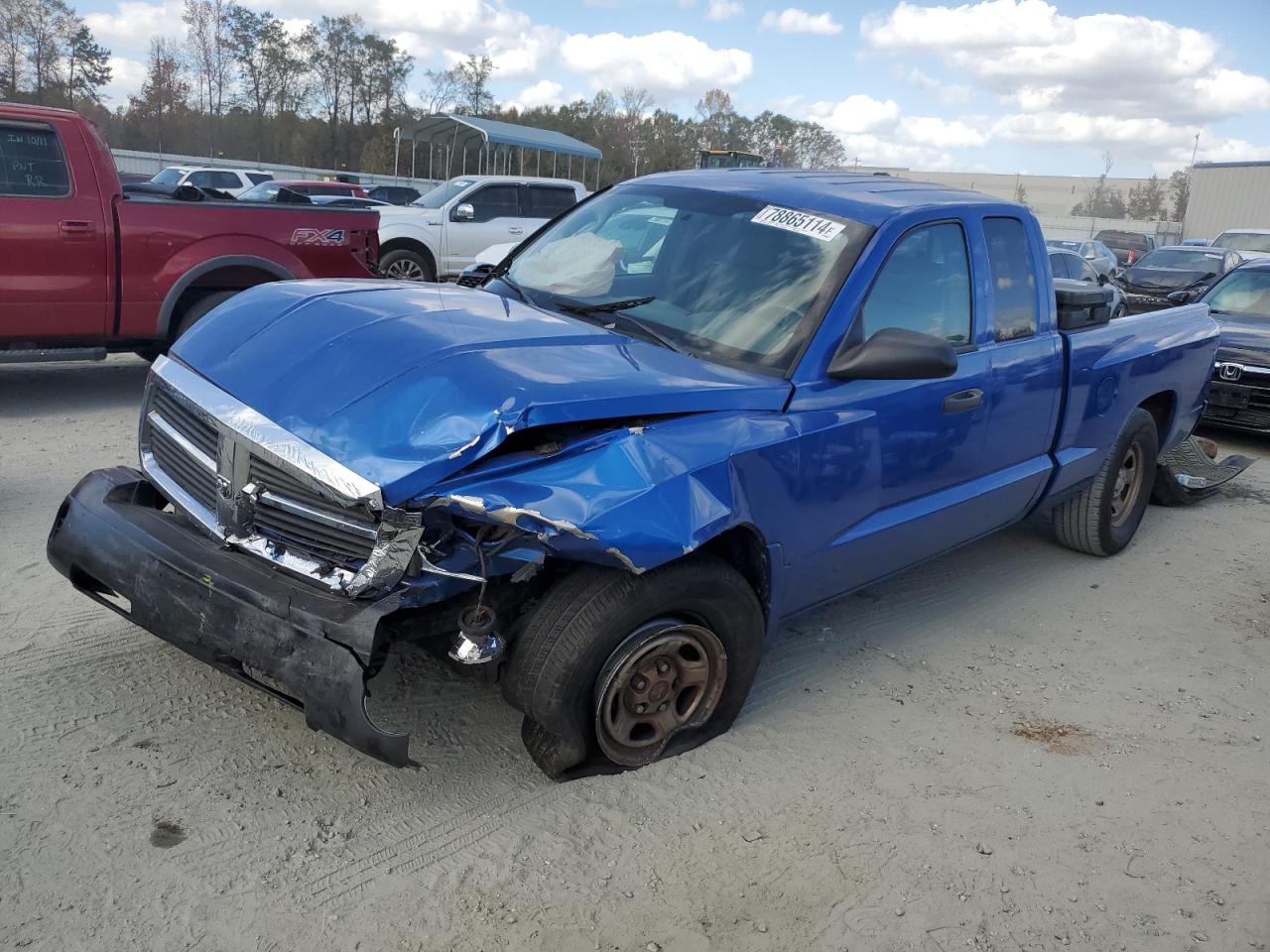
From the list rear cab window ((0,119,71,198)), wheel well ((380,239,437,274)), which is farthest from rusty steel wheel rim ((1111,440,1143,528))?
wheel well ((380,239,437,274))

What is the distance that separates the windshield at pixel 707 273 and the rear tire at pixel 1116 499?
8.43 feet

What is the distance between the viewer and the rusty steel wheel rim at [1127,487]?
227 inches

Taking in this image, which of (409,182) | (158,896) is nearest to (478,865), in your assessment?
(158,896)

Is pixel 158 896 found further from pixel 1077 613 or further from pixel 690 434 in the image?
pixel 1077 613

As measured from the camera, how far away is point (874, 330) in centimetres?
369

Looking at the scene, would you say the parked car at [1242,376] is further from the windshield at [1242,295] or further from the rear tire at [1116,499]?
the rear tire at [1116,499]

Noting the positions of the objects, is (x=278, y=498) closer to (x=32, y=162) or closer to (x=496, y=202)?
(x=32, y=162)

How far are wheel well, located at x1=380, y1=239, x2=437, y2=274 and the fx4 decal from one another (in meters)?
5.18

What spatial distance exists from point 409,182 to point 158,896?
118ft

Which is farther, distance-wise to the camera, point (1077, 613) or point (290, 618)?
point (1077, 613)

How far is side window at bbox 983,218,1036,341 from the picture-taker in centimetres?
435

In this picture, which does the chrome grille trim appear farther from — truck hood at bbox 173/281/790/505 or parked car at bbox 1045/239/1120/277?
parked car at bbox 1045/239/1120/277

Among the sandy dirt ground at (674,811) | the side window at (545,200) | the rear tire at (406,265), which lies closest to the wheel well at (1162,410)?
the sandy dirt ground at (674,811)

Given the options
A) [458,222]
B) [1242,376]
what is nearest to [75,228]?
[458,222]
